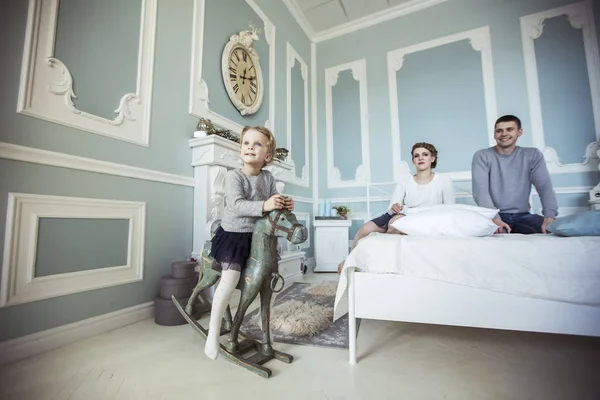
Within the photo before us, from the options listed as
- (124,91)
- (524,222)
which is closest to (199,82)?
(124,91)

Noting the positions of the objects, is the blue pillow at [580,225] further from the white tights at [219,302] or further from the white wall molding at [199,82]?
the white wall molding at [199,82]

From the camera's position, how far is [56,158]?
4.46 feet

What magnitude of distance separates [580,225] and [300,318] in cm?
136

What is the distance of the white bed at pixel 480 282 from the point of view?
3.09ft

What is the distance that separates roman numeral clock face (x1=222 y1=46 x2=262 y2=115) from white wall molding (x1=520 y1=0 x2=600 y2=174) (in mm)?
3376

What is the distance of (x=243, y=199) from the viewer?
109cm

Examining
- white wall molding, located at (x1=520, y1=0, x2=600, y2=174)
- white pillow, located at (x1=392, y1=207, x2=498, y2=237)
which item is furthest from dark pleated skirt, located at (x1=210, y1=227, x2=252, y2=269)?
white wall molding, located at (x1=520, y1=0, x2=600, y2=174)

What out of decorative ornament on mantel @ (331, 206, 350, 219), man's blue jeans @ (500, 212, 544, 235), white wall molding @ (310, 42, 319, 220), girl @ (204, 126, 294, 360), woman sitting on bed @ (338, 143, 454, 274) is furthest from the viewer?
white wall molding @ (310, 42, 319, 220)

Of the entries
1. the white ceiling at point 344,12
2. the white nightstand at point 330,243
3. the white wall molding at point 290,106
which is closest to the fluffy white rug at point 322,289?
the white nightstand at point 330,243

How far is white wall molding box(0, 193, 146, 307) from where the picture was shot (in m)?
1.20

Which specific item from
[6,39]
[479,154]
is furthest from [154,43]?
[479,154]

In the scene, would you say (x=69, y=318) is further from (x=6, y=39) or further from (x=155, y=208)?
(x=6, y=39)

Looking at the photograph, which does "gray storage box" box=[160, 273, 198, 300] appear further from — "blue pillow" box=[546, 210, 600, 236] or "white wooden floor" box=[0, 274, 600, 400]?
"blue pillow" box=[546, 210, 600, 236]

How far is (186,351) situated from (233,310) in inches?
25.6
